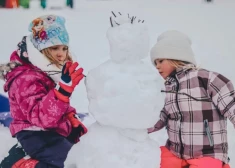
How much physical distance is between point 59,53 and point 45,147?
248mm

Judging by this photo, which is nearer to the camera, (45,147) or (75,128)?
(45,147)

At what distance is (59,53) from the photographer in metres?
1.10

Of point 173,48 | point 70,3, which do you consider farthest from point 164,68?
point 70,3

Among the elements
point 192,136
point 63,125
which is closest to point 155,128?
point 192,136

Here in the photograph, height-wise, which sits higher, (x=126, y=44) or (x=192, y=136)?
(x=126, y=44)

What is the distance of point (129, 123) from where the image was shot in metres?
0.85

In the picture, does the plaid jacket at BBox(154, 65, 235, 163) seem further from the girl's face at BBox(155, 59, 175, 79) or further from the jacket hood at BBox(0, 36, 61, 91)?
the jacket hood at BBox(0, 36, 61, 91)

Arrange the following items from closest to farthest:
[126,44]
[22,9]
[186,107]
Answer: [126,44] → [186,107] → [22,9]

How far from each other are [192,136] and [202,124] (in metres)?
0.04

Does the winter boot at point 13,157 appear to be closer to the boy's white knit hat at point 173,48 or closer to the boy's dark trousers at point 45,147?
the boy's dark trousers at point 45,147

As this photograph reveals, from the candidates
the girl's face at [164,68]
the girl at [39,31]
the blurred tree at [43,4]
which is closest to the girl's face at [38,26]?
the girl at [39,31]

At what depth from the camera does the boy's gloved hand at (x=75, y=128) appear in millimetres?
1147

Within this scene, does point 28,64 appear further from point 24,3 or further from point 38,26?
point 24,3

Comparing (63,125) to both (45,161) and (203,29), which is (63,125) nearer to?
(45,161)
